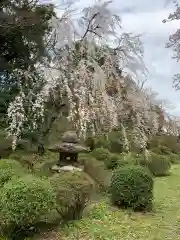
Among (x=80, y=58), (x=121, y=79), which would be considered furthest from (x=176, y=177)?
(x=80, y=58)

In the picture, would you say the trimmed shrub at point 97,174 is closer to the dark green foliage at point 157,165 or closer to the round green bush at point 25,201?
the round green bush at point 25,201

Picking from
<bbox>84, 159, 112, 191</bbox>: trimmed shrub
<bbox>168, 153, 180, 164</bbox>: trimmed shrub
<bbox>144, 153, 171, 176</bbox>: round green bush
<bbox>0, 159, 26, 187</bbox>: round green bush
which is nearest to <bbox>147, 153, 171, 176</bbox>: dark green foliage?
<bbox>144, 153, 171, 176</bbox>: round green bush

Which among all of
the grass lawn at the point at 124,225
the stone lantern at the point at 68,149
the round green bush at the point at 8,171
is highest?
the stone lantern at the point at 68,149

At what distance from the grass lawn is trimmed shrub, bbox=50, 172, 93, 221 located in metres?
0.28

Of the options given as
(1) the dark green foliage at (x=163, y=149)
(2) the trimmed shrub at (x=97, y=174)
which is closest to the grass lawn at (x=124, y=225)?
(2) the trimmed shrub at (x=97, y=174)

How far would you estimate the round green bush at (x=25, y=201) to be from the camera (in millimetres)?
7258

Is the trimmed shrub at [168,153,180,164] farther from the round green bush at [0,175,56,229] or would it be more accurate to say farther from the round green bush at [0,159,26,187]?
the round green bush at [0,175,56,229]

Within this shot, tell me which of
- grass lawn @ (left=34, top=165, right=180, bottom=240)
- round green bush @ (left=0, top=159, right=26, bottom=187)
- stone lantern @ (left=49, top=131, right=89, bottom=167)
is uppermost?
stone lantern @ (left=49, top=131, right=89, bottom=167)

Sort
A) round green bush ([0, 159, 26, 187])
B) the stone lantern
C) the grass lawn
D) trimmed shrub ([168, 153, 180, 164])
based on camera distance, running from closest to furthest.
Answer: the grass lawn, round green bush ([0, 159, 26, 187]), the stone lantern, trimmed shrub ([168, 153, 180, 164])

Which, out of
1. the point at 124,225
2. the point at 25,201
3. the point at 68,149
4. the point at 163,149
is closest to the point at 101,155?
the point at 68,149

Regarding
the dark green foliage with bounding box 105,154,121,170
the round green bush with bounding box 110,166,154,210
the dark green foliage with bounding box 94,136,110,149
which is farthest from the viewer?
the dark green foliage with bounding box 94,136,110,149

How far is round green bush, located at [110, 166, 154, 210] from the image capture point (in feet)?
32.9

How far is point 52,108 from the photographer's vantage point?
14.1m

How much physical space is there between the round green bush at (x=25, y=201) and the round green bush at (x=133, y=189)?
2.85m
